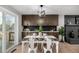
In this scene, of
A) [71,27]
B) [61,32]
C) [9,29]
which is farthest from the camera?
[71,27]

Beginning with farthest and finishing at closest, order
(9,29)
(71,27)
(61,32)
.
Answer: (71,27)
(61,32)
(9,29)

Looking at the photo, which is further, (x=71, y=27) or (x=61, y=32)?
(x=71, y=27)

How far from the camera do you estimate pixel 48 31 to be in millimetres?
8820

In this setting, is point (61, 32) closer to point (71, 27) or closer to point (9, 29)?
point (71, 27)

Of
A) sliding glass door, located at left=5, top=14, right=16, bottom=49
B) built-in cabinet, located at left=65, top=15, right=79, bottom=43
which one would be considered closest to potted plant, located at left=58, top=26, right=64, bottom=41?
built-in cabinet, located at left=65, top=15, right=79, bottom=43

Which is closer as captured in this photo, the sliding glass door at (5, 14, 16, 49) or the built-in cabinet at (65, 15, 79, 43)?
the sliding glass door at (5, 14, 16, 49)

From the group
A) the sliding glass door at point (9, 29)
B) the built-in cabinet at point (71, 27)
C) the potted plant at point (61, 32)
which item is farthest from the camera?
the built-in cabinet at point (71, 27)

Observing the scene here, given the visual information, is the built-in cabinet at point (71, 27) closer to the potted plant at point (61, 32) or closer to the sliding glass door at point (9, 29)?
the potted plant at point (61, 32)

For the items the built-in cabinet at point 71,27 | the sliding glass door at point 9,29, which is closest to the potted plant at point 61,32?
the built-in cabinet at point 71,27

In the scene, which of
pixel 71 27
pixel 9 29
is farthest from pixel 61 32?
pixel 9 29

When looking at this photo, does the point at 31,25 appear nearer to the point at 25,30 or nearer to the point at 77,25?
the point at 25,30

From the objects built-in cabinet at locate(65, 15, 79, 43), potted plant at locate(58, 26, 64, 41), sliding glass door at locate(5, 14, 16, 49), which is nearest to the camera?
sliding glass door at locate(5, 14, 16, 49)

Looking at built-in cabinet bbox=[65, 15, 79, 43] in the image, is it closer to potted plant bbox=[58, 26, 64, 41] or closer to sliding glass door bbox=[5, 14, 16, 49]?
potted plant bbox=[58, 26, 64, 41]
